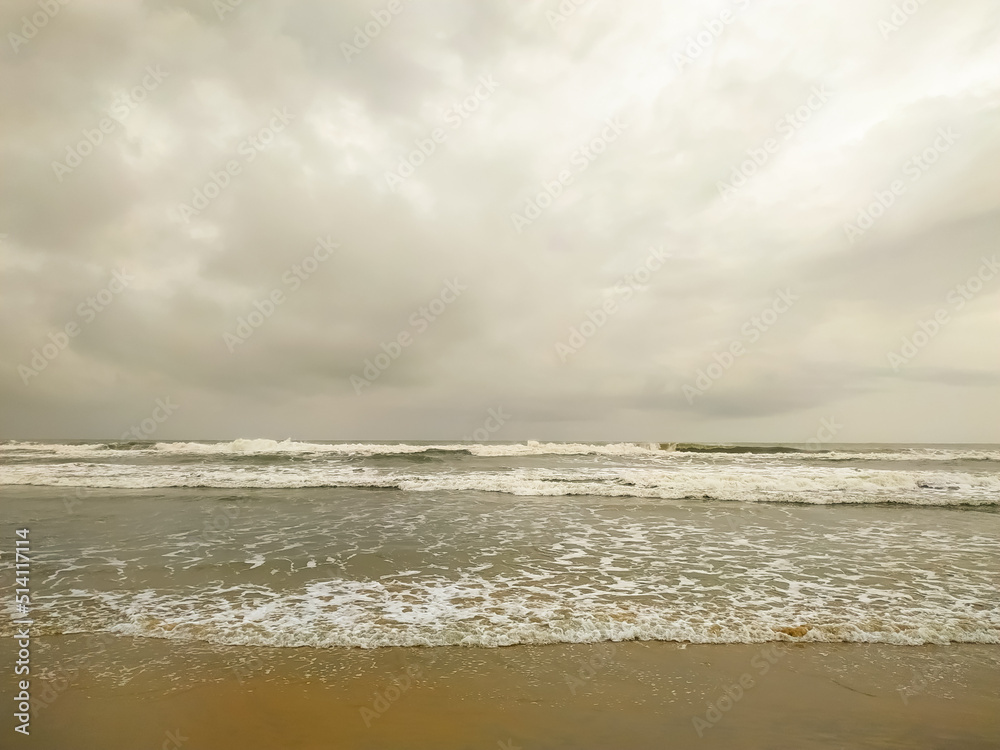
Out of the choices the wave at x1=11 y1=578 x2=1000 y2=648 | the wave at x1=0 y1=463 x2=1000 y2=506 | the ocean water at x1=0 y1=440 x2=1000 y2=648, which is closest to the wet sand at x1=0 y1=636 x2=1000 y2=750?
the wave at x1=11 y1=578 x2=1000 y2=648

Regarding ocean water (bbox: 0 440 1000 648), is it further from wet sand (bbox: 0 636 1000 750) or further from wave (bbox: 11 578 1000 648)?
wet sand (bbox: 0 636 1000 750)

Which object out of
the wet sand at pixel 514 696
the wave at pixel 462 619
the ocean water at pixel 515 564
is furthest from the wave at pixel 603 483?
the wet sand at pixel 514 696

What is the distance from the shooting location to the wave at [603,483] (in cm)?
1912

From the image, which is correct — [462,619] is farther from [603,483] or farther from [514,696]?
[603,483]

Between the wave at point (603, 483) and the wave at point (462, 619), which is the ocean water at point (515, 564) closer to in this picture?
the wave at point (462, 619)

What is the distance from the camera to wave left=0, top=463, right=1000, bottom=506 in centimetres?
1912

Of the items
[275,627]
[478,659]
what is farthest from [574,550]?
[275,627]

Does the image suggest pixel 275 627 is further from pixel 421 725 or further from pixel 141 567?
pixel 141 567

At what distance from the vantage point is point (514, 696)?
15.6 ft

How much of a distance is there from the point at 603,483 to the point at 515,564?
14.2 m

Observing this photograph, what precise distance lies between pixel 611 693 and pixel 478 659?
5.07 ft

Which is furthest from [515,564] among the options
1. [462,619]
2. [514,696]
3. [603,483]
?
[603,483]

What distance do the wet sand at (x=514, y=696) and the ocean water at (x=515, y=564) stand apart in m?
0.44

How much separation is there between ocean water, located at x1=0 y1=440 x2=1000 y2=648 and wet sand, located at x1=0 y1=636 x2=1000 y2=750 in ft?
1.44
